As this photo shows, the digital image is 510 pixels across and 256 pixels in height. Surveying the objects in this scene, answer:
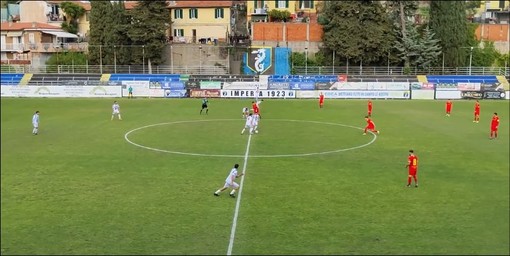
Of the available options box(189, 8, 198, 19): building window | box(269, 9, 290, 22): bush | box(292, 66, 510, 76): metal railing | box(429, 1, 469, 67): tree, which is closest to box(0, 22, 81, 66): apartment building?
box(189, 8, 198, 19): building window

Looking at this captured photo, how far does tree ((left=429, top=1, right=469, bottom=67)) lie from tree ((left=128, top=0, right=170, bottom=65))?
3630 centimetres

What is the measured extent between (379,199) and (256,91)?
41527 mm

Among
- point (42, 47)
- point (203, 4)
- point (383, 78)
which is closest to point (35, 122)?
point (383, 78)

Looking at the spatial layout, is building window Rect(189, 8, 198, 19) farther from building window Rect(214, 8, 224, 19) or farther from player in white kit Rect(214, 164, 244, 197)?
player in white kit Rect(214, 164, 244, 197)

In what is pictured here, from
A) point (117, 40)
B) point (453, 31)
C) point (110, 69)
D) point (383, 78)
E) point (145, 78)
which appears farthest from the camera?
point (117, 40)

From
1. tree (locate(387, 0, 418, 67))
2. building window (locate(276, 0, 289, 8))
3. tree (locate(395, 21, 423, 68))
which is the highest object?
building window (locate(276, 0, 289, 8))

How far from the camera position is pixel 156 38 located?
7288 cm

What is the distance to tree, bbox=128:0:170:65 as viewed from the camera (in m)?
72.4

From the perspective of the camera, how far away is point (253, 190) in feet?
63.9

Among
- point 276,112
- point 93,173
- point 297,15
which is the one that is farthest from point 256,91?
point 93,173

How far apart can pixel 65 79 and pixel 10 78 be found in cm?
649

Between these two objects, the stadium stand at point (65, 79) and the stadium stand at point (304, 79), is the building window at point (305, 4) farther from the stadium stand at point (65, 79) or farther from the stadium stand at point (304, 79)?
the stadium stand at point (65, 79)

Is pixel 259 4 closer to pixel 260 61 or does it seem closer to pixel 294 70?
pixel 294 70

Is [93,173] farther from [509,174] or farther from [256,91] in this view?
[256,91]
